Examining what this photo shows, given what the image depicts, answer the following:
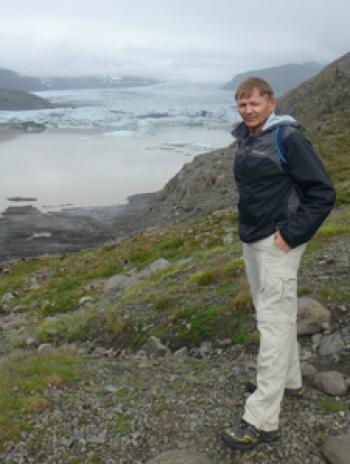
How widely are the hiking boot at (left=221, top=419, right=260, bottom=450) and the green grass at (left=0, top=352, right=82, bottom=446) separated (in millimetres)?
2642

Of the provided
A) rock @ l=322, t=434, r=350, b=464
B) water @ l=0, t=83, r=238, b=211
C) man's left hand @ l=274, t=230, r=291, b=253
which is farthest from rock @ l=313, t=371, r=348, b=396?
water @ l=0, t=83, r=238, b=211

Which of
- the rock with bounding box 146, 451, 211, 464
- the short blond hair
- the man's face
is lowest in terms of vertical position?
the rock with bounding box 146, 451, 211, 464

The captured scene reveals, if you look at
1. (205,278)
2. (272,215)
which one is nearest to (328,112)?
(205,278)

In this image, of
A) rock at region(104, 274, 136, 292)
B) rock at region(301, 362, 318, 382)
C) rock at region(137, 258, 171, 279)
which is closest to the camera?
rock at region(301, 362, 318, 382)

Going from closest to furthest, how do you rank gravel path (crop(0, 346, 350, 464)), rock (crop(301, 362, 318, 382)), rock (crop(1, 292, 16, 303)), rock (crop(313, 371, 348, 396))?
gravel path (crop(0, 346, 350, 464)) < rock (crop(313, 371, 348, 396)) < rock (crop(301, 362, 318, 382)) < rock (crop(1, 292, 16, 303))

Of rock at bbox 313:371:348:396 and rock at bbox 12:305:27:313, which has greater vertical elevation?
rock at bbox 313:371:348:396

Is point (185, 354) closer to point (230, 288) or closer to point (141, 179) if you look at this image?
point (230, 288)

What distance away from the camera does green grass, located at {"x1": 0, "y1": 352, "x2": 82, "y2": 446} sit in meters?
6.44

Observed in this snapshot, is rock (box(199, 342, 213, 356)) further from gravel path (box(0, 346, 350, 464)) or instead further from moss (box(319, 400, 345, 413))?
moss (box(319, 400, 345, 413))

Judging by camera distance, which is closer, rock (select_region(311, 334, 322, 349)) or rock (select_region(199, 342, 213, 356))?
rock (select_region(311, 334, 322, 349))

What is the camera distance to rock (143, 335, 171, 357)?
919cm

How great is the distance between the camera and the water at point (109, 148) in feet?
215

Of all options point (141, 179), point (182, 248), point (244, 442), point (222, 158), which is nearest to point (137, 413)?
point (244, 442)

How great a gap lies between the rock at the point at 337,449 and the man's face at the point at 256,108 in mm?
3422
